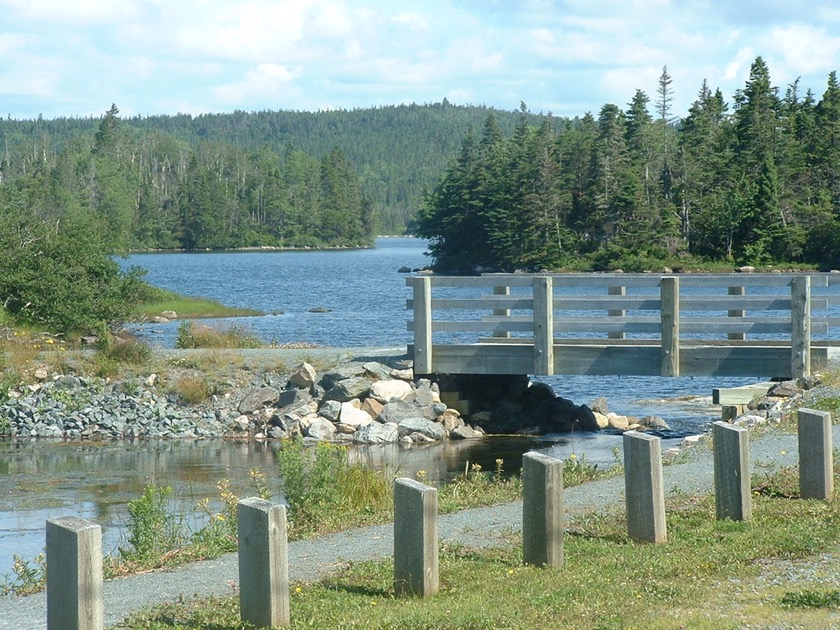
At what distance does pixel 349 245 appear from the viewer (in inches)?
7151

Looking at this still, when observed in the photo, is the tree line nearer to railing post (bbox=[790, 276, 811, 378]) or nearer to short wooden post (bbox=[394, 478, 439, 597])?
railing post (bbox=[790, 276, 811, 378])

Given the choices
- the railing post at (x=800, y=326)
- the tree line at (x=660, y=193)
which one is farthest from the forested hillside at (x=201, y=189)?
the railing post at (x=800, y=326)

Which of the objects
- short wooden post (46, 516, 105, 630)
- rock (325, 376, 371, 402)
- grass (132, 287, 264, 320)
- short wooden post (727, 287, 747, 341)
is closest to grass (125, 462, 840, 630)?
short wooden post (46, 516, 105, 630)

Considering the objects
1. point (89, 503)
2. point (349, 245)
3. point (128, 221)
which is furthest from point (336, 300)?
point (349, 245)

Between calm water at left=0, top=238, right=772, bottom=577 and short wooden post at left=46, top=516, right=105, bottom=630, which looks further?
calm water at left=0, top=238, right=772, bottom=577

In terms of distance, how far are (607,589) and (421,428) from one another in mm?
12903

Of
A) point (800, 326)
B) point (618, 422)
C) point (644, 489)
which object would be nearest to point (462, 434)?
point (618, 422)

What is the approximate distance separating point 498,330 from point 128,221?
13274 cm

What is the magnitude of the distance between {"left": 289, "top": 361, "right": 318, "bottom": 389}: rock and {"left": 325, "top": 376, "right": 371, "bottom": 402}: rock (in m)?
0.63

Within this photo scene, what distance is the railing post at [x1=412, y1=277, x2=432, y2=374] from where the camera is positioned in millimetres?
19969

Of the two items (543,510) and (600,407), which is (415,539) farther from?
(600,407)

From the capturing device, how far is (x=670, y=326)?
19.0m

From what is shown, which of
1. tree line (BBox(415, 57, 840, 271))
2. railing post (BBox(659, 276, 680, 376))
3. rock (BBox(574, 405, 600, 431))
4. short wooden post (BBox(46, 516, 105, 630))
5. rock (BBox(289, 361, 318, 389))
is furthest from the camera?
tree line (BBox(415, 57, 840, 271))

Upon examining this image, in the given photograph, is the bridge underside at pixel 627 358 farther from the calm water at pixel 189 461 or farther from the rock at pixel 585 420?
the rock at pixel 585 420
